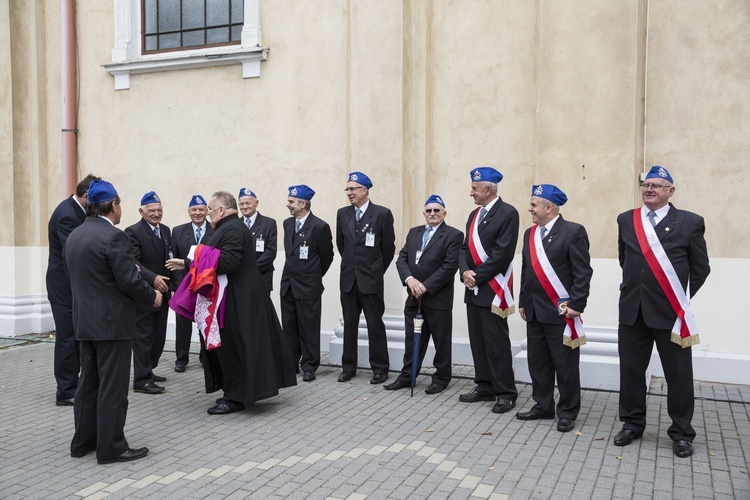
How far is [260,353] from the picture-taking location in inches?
251

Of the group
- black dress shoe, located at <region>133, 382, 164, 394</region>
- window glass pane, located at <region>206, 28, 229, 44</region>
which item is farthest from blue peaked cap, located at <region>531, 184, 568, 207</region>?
window glass pane, located at <region>206, 28, 229, 44</region>

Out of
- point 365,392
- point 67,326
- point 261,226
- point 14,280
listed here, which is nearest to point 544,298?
point 365,392

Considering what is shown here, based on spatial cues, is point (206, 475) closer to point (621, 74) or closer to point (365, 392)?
point (365, 392)

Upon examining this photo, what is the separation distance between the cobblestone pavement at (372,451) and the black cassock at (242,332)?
27 centimetres

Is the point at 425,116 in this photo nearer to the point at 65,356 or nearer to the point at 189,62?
the point at 189,62

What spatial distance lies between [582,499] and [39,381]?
585 centimetres

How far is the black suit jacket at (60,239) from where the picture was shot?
6656 millimetres

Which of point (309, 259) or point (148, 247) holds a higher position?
point (148, 247)

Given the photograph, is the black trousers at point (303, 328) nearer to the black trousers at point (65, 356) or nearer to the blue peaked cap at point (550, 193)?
the black trousers at point (65, 356)

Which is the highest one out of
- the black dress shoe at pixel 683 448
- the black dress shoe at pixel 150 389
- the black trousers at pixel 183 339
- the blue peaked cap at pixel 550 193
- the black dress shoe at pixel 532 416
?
the blue peaked cap at pixel 550 193

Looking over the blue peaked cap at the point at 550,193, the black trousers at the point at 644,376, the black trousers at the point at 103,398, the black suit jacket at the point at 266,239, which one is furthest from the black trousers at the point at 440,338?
the black trousers at the point at 103,398

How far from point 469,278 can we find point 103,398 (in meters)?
3.23

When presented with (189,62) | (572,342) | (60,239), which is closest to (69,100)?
(189,62)

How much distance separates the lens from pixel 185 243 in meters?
8.22
